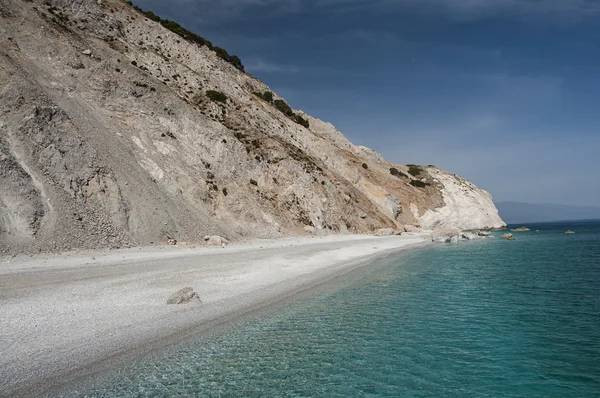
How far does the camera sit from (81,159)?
27.6 m

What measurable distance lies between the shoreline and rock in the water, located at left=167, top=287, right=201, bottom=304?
31 cm

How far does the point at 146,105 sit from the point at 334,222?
86.5 feet

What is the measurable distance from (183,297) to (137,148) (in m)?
25.3

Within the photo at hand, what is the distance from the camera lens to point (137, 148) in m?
35.4

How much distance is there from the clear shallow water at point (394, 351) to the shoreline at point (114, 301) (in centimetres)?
96

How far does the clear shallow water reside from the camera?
8508mm

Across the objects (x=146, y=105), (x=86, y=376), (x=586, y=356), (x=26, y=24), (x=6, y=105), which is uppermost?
(x=26, y=24)

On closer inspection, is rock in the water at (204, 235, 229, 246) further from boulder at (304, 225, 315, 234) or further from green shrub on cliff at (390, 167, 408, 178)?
green shrub on cliff at (390, 167, 408, 178)

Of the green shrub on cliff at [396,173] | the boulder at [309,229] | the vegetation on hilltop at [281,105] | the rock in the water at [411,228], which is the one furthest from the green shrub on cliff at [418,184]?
the boulder at [309,229]

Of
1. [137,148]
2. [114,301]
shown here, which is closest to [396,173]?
[137,148]

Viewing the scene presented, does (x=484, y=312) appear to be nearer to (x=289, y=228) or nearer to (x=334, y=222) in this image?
(x=289, y=228)

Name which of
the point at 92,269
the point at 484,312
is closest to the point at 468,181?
the point at 484,312

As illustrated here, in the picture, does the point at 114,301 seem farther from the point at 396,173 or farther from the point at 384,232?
the point at 396,173

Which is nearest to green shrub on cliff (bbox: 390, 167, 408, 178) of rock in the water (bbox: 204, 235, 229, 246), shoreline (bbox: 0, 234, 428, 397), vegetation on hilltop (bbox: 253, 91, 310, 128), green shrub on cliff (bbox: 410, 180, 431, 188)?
green shrub on cliff (bbox: 410, 180, 431, 188)
